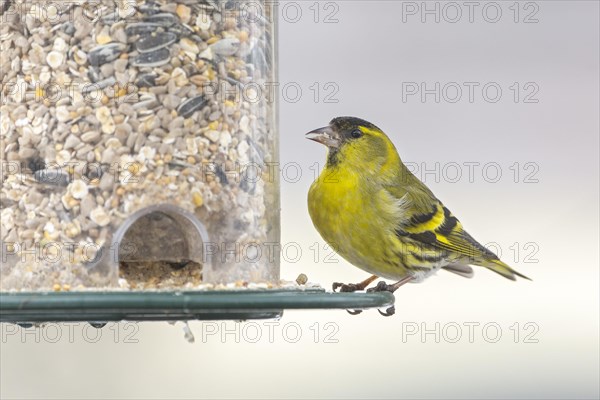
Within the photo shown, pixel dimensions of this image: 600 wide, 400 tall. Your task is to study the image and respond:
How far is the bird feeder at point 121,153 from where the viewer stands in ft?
15.4

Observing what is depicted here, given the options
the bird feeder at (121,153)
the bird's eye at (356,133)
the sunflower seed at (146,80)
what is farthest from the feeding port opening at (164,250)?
the bird's eye at (356,133)

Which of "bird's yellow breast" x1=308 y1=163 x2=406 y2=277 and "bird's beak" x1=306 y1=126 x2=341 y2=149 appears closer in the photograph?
"bird's yellow breast" x1=308 y1=163 x2=406 y2=277

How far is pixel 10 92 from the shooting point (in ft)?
15.9

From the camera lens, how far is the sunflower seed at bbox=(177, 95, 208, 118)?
4781 mm

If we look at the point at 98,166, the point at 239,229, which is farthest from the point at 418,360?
the point at 98,166

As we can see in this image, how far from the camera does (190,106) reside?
4801mm

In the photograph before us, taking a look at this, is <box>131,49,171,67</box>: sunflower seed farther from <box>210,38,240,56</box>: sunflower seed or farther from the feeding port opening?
the feeding port opening

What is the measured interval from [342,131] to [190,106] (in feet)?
5.24

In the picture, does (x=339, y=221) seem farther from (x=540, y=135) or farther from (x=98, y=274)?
(x=540, y=135)

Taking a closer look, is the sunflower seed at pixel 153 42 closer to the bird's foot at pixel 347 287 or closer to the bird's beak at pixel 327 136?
the bird's beak at pixel 327 136

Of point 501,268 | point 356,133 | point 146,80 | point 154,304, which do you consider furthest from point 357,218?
point 154,304

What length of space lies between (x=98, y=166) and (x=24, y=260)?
45 centimetres

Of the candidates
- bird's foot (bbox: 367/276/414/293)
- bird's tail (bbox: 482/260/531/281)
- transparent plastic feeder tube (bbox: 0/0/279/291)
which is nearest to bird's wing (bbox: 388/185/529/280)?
bird's tail (bbox: 482/260/531/281)

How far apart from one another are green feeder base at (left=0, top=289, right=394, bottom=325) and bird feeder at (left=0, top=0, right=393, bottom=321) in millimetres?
179
